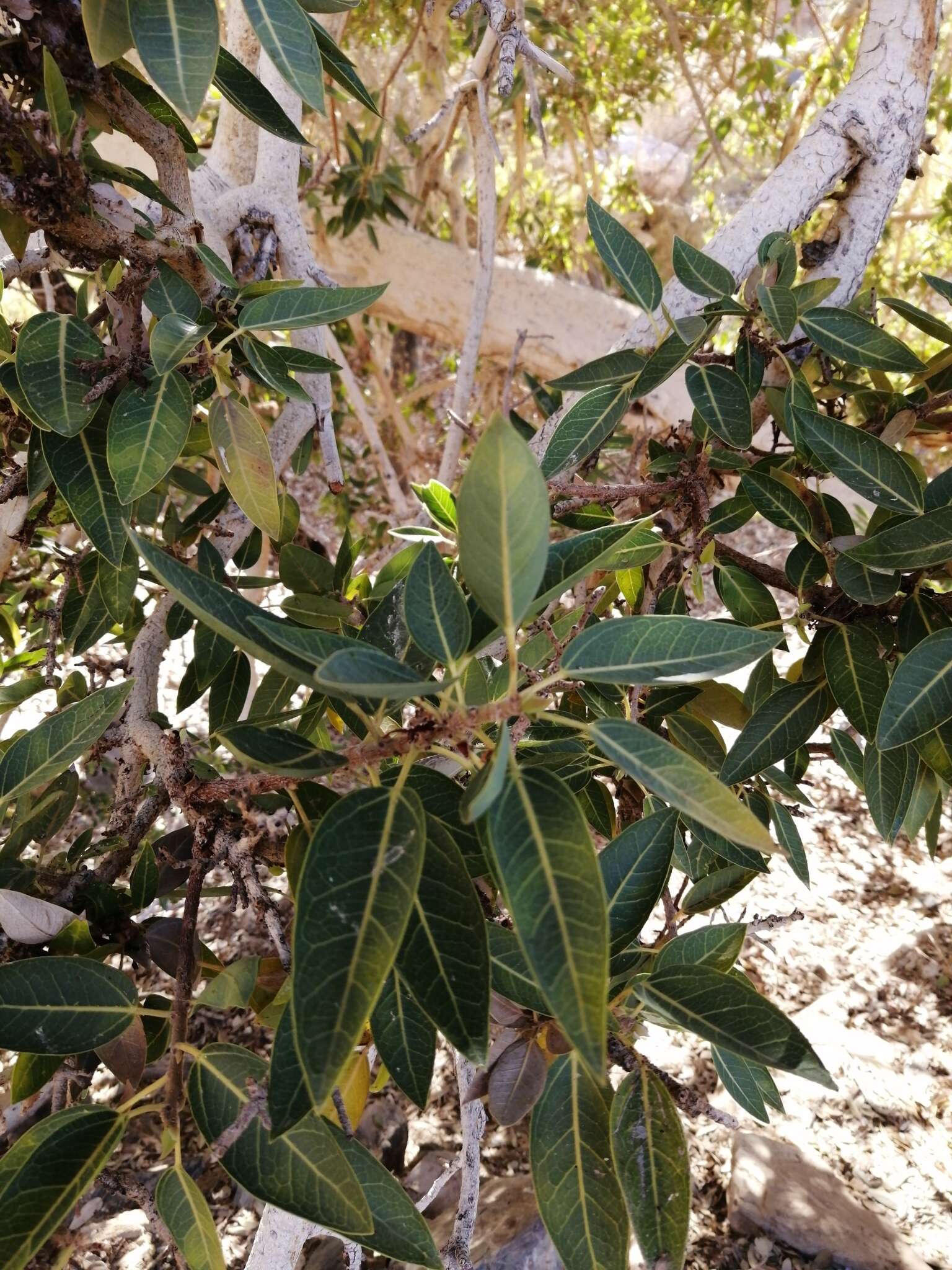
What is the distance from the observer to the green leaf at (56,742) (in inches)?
24.4

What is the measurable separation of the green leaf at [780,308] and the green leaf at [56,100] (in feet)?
1.91

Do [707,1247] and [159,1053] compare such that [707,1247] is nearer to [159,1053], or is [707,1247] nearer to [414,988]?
[159,1053]

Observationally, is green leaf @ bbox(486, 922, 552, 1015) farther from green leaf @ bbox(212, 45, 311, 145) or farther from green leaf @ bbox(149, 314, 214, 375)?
green leaf @ bbox(212, 45, 311, 145)

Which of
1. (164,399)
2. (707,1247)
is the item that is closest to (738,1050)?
(164,399)

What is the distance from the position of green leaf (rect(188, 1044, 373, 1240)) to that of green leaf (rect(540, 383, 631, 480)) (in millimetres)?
572

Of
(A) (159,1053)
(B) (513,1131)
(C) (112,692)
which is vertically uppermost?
(C) (112,692)

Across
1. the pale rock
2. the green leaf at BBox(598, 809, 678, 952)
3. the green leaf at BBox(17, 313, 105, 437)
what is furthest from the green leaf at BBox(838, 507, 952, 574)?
the pale rock

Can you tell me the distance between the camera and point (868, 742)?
2.47 ft

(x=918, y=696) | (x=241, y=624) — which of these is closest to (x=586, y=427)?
(x=918, y=696)

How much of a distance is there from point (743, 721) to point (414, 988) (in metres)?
0.62

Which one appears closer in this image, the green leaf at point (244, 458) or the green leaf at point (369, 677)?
the green leaf at point (369, 677)

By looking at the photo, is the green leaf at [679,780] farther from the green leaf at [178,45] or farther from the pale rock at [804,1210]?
the pale rock at [804,1210]

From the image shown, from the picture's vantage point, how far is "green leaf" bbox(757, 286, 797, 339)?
0.81 meters

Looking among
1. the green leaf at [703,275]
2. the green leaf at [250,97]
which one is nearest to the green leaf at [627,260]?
the green leaf at [703,275]
